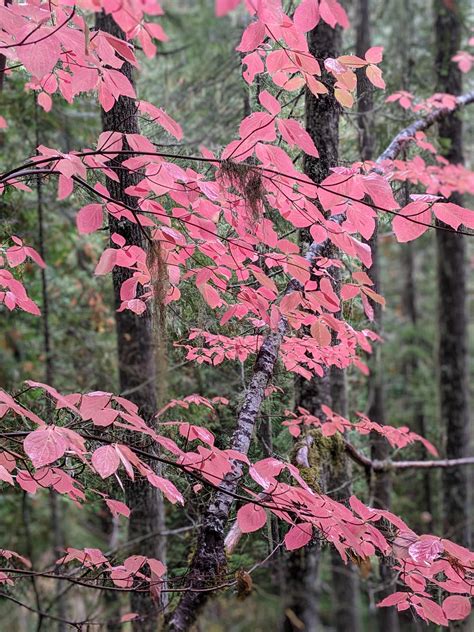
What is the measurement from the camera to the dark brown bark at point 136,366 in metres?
3.57

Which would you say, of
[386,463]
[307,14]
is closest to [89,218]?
[307,14]

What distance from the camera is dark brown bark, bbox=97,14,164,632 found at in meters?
3.57

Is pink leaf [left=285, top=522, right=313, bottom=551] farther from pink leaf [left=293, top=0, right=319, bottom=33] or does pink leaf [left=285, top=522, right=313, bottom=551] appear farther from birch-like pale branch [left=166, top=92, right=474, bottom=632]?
pink leaf [left=293, top=0, right=319, bottom=33]

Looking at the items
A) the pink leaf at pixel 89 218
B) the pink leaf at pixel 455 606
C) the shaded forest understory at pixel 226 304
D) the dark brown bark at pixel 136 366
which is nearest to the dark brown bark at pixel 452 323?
the shaded forest understory at pixel 226 304

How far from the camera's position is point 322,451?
Answer: 4.27 meters

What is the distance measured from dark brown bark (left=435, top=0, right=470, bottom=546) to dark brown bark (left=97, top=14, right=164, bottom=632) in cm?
439

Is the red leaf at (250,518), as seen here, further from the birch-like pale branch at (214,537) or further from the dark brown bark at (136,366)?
the dark brown bark at (136,366)

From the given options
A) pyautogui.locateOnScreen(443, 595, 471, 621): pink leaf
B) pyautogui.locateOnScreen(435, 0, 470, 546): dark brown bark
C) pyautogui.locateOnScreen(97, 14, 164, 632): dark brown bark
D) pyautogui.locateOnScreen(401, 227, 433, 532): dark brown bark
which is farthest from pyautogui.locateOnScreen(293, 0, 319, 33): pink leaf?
pyautogui.locateOnScreen(401, 227, 433, 532): dark brown bark

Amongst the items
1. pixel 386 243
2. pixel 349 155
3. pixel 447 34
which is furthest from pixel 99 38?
pixel 386 243

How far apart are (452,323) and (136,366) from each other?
541 centimetres

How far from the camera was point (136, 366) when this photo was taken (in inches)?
230

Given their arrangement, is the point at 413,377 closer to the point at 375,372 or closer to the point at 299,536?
the point at 375,372

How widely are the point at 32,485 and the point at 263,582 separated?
4643mm

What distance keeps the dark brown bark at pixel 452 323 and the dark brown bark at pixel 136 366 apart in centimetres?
439
